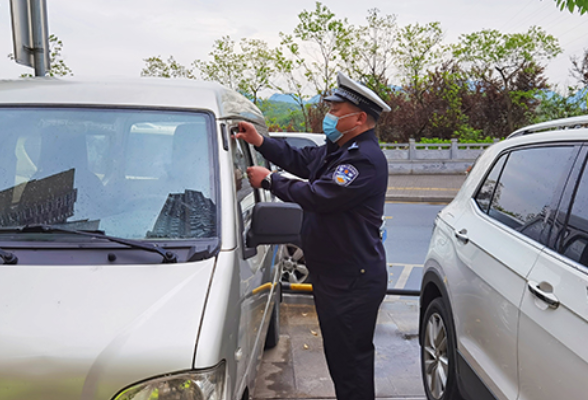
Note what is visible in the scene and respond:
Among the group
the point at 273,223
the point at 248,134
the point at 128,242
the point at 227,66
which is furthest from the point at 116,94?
the point at 227,66

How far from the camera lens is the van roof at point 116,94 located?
257 cm

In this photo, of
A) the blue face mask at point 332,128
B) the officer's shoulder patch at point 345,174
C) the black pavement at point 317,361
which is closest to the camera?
the officer's shoulder patch at point 345,174

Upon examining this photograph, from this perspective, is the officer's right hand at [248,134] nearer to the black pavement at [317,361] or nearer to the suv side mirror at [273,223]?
the suv side mirror at [273,223]

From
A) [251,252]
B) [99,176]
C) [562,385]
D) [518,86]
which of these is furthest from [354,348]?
[518,86]

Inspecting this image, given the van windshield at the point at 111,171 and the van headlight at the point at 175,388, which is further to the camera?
the van windshield at the point at 111,171

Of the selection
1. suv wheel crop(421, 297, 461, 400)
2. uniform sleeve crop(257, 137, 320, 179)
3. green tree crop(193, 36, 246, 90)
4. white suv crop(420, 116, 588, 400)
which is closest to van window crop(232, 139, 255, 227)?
uniform sleeve crop(257, 137, 320, 179)

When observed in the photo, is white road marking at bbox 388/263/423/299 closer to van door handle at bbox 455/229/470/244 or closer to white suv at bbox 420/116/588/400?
white suv at bbox 420/116/588/400

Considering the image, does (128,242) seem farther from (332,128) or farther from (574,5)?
(574,5)

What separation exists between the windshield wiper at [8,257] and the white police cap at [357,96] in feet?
5.94

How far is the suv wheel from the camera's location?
3.12 metres

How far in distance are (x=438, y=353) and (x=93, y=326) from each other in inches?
94.4

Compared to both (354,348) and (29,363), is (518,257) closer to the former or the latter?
(354,348)

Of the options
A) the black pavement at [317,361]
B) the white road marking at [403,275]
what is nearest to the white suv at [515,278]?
the black pavement at [317,361]

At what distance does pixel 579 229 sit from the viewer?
2.12 m
